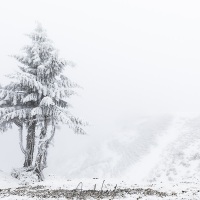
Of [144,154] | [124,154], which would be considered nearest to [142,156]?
[144,154]

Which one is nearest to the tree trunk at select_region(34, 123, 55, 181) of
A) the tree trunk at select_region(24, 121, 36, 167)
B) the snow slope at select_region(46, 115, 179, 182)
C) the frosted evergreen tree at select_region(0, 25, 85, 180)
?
the frosted evergreen tree at select_region(0, 25, 85, 180)

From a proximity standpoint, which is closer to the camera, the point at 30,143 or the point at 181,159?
the point at 30,143

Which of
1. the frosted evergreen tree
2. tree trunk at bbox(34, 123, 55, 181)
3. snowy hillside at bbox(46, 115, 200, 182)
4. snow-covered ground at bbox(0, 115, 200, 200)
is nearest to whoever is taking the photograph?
the frosted evergreen tree

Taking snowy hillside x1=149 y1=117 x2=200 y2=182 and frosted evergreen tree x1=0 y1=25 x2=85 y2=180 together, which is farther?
snowy hillside x1=149 y1=117 x2=200 y2=182

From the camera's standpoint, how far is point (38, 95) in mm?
26781

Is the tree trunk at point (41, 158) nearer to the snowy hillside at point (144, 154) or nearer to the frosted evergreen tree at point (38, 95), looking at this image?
the frosted evergreen tree at point (38, 95)

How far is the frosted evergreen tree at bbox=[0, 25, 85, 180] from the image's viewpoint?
2586 centimetres

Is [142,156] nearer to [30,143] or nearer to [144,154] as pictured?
[144,154]

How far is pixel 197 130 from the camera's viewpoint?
4316cm

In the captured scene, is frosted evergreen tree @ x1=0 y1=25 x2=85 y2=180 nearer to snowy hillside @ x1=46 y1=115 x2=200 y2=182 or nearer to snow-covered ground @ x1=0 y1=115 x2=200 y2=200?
snow-covered ground @ x1=0 y1=115 x2=200 y2=200

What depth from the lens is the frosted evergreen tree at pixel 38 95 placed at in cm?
2586

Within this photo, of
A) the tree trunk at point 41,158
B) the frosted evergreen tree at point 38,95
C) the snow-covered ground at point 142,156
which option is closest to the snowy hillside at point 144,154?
the snow-covered ground at point 142,156

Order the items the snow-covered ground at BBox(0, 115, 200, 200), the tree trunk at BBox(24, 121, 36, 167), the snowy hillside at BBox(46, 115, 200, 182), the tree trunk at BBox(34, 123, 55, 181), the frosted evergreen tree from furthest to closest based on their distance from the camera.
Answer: the snowy hillside at BBox(46, 115, 200, 182) → the snow-covered ground at BBox(0, 115, 200, 200) → the tree trunk at BBox(24, 121, 36, 167) → the tree trunk at BBox(34, 123, 55, 181) → the frosted evergreen tree

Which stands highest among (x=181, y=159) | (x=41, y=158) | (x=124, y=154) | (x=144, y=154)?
(x=124, y=154)
